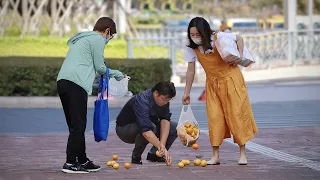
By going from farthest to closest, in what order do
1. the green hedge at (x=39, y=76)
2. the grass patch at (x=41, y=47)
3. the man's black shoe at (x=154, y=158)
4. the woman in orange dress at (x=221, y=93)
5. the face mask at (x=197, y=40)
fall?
the grass patch at (x=41, y=47)
the green hedge at (x=39, y=76)
the man's black shoe at (x=154, y=158)
the woman in orange dress at (x=221, y=93)
the face mask at (x=197, y=40)

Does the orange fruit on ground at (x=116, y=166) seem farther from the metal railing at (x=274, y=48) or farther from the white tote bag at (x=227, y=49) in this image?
the metal railing at (x=274, y=48)

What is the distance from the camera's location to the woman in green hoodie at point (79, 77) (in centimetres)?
899

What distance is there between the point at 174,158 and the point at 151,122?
1.13m

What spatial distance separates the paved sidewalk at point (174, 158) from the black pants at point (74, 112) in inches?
10.0

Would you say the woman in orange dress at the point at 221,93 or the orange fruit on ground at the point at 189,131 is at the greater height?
the woman in orange dress at the point at 221,93

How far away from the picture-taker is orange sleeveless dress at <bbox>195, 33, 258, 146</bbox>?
9.60m

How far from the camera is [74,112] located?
902 centimetres

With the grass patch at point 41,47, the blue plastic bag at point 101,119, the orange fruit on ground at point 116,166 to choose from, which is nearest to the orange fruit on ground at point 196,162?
the orange fruit on ground at point 116,166

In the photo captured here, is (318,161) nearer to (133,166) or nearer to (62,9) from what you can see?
(133,166)

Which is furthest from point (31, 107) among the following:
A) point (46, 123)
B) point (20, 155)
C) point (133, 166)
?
point (133, 166)

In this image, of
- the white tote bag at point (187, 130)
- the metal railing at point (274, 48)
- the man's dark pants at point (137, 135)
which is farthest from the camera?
the metal railing at point (274, 48)

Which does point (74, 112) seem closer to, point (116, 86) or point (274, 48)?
point (116, 86)

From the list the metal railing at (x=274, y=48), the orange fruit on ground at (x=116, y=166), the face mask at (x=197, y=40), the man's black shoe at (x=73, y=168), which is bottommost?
the metal railing at (x=274, y=48)

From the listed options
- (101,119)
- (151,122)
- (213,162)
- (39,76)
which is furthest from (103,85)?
(39,76)
